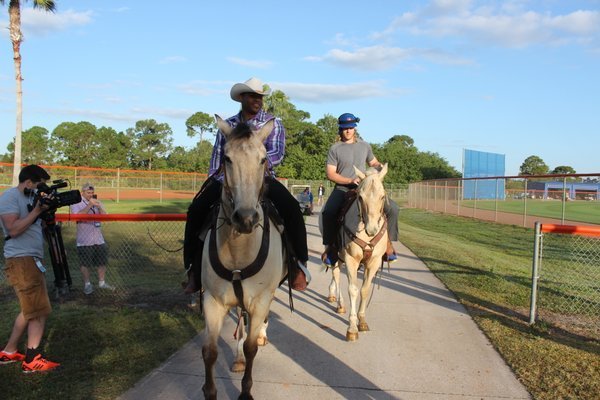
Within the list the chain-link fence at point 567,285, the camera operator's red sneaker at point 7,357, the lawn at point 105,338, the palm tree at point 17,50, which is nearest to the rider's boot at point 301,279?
the lawn at point 105,338

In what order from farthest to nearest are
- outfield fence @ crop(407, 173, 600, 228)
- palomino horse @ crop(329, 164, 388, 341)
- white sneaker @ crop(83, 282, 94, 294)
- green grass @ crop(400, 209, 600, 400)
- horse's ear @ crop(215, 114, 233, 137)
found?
outfield fence @ crop(407, 173, 600, 228), white sneaker @ crop(83, 282, 94, 294), palomino horse @ crop(329, 164, 388, 341), green grass @ crop(400, 209, 600, 400), horse's ear @ crop(215, 114, 233, 137)

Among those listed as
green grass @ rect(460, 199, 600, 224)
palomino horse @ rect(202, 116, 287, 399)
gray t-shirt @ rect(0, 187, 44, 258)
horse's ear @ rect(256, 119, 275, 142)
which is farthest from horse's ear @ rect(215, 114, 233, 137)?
green grass @ rect(460, 199, 600, 224)

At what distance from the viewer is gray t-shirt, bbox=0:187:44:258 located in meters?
4.61

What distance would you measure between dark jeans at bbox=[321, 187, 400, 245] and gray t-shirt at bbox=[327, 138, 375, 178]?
331 millimetres

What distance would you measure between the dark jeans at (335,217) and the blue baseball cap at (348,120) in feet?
3.20

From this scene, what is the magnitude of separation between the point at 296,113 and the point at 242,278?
75402 millimetres

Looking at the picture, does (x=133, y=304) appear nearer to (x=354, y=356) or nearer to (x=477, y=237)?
(x=354, y=356)

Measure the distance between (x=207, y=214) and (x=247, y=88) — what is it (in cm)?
125

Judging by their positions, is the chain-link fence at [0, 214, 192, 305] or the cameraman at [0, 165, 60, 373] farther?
the chain-link fence at [0, 214, 192, 305]

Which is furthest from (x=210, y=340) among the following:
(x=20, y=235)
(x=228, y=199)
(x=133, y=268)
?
(x=133, y=268)

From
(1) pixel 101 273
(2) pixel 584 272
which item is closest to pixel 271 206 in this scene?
(1) pixel 101 273

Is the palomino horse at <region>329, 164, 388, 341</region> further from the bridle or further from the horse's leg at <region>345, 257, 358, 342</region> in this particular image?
A: the bridle

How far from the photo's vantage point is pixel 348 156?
659 cm

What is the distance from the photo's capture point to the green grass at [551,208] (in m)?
18.1
